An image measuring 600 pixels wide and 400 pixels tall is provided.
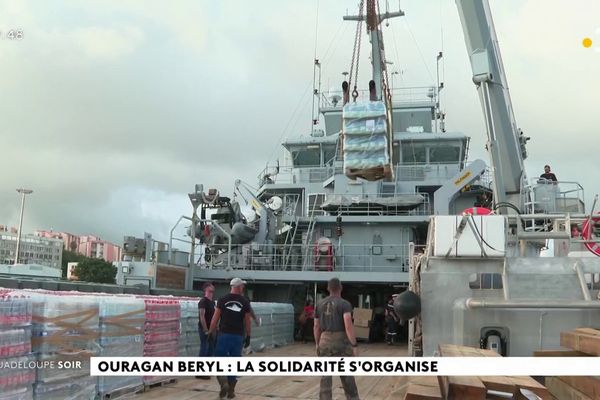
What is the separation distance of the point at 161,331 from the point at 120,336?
1.08 metres

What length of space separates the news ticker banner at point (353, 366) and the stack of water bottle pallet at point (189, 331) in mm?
1107

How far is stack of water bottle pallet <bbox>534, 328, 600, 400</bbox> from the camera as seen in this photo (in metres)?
4.13

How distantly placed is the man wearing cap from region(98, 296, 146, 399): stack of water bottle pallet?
101cm

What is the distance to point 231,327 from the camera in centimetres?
689

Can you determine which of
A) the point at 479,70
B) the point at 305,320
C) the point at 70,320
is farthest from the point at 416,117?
the point at 70,320

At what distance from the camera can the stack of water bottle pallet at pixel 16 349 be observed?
16.4 ft

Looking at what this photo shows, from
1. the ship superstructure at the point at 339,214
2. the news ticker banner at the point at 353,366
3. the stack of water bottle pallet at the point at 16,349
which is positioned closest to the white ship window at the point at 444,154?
the ship superstructure at the point at 339,214

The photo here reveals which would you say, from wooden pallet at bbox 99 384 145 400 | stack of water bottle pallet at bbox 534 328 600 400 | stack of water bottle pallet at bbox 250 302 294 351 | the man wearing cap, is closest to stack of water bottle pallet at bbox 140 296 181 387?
wooden pallet at bbox 99 384 145 400

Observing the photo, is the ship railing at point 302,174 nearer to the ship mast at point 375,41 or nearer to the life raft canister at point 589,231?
the ship mast at point 375,41

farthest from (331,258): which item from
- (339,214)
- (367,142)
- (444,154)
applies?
(444,154)

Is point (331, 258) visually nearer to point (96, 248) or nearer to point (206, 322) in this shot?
point (206, 322)

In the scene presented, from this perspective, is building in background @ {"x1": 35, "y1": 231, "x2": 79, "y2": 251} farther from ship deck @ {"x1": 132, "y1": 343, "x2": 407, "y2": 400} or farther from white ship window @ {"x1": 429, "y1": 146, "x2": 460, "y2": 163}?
ship deck @ {"x1": 132, "y1": 343, "x2": 407, "y2": 400}

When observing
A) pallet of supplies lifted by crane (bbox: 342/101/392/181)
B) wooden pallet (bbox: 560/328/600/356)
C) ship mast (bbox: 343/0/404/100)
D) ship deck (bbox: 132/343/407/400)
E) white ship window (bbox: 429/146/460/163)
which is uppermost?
ship mast (bbox: 343/0/404/100)

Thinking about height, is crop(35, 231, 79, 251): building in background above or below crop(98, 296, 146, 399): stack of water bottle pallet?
above
